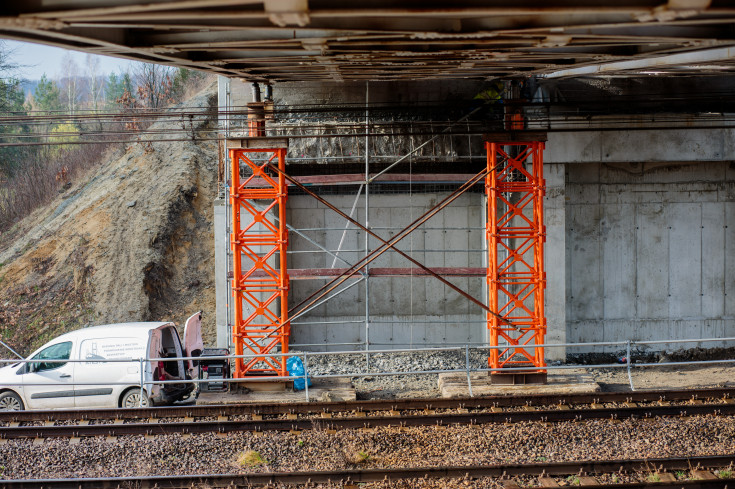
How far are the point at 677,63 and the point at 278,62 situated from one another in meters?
6.38

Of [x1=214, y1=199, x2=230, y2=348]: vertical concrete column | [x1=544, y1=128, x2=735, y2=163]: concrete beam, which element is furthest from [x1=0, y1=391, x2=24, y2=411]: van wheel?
[x1=544, y1=128, x2=735, y2=163]: concrete beam

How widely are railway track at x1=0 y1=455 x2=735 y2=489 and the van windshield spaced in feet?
12.6

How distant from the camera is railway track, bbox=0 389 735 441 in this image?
11203 millimetres

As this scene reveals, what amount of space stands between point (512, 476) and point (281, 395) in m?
5.42

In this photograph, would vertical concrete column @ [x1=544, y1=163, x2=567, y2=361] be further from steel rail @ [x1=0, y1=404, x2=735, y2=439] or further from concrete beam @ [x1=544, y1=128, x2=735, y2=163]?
steel rail @ [x1=0, y1=404, x2=735, y2=439]

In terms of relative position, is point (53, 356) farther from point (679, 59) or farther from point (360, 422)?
point (679, 59)

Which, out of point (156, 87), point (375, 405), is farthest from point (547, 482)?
point (156, 87)

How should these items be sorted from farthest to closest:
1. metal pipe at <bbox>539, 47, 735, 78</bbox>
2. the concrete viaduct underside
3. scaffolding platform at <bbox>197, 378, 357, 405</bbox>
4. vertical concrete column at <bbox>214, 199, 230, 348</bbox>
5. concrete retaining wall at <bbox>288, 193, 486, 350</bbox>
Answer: concrete retaining wall at <bbox>288, 193, 486, 350</bbox> → vertical concrete column at <bbox>214, 199, 230, 348</bbox> → the concrete viaduct underside → scaffolding platform at <bbox>197, 378, 357, 405</bbox> → metal pipe at <bbox>539, 47, 735, 78</bbox>

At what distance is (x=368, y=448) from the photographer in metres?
10.2

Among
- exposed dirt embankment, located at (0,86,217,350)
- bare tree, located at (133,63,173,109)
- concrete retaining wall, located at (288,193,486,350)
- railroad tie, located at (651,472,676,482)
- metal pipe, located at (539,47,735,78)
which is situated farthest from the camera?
bare tree, located at (133,63,173,109)

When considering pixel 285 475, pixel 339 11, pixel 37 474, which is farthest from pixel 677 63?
pixel 37 474

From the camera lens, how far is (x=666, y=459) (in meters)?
9.37

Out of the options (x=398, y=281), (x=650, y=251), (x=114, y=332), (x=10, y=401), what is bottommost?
(x=10, y=401)

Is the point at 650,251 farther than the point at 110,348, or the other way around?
the point at 650,251
